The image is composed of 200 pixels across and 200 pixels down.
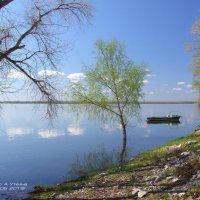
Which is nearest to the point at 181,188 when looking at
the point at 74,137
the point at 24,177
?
the point at 24,177

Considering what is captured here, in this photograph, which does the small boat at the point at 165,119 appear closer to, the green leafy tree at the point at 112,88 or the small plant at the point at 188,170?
the green leafy tree at the point at 112,88

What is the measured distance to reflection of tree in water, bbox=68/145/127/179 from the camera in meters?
25.2

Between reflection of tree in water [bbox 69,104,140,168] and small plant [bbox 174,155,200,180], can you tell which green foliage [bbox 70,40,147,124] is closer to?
reflection of tree in water [bbox 69,104,140,168]

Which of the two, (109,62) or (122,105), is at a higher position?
(109,62)

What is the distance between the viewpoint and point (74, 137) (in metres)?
47.2

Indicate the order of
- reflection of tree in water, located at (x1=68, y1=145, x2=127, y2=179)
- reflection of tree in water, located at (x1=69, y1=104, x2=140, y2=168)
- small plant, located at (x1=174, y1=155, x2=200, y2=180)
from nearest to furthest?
small plant, located at (x1=174, y1=155, x2=200, y2=180) < reflection of tree in water, located at (x1=68, y1=145, x2=127, y2=179) < reflection of tree in water, located at (x1=69, y1=104, x2=140, y2=168)

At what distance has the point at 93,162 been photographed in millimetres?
28406

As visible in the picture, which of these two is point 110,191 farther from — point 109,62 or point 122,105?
point 109,62

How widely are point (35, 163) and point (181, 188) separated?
2024cm

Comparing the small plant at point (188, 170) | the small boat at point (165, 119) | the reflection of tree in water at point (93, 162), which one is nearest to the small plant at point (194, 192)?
the small plant at point (188, 170)

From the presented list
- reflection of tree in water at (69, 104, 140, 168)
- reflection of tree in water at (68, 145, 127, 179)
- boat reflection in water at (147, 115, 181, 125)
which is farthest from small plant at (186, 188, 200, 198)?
boat reflection in water at (147, 115, 181, 125)

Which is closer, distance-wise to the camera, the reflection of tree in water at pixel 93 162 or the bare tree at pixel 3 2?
the bare tree at pixel 3 2

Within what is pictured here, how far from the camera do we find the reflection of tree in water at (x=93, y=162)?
82.5ft

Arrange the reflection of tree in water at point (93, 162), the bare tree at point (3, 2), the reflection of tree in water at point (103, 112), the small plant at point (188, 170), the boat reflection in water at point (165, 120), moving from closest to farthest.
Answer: the bare tree at point (3, 2), the small plant at point (188, 170), the reflection of tree in water at point (93, 162), the reflection of tree in water at point (103, 112), the boat reflection in water at point (165, 120)
